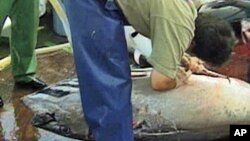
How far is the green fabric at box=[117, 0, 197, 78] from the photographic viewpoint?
5.90 feet

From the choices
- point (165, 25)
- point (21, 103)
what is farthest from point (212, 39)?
point (21, 103)

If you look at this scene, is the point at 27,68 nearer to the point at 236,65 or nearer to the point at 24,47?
the point at 24,47

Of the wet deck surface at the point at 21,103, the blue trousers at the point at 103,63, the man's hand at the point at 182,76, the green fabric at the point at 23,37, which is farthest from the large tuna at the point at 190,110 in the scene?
the green fabric at the point at 23,37

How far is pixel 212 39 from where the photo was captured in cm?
197

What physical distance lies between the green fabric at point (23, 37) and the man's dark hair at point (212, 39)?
3.03ft

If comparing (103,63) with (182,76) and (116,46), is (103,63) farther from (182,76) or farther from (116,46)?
(182,76)

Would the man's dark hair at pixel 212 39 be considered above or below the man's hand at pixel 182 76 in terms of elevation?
above

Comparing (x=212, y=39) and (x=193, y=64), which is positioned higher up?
(x=212, y=39)

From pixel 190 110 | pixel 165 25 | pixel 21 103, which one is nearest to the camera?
pixel 165 25

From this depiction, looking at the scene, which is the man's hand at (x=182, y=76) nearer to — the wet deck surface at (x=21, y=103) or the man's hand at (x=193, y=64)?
the man's hand at (x=193, y=64)

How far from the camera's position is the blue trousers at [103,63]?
72.4 inches

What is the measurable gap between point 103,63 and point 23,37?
3.08 ft

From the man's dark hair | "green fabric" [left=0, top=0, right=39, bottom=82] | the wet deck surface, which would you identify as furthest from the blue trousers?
"green fabric" [left=0, top=0, right=39, bottom=82]

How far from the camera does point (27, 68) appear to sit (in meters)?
2.77
